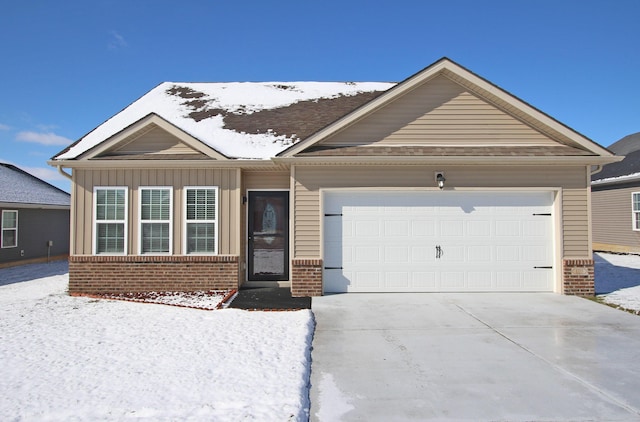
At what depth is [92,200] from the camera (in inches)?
370

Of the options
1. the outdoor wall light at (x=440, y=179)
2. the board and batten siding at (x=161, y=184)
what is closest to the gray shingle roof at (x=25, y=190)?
the board and batten siding at (x=161, y=184)

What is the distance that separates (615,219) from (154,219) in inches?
795

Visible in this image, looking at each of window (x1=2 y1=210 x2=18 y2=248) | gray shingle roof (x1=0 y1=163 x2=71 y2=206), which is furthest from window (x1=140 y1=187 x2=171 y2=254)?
window (x1=2 y1=210 x2=18 y2=248)

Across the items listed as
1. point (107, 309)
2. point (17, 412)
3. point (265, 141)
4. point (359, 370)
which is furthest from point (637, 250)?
point (17, 412)

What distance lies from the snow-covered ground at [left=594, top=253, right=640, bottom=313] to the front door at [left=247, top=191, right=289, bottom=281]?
7.28m

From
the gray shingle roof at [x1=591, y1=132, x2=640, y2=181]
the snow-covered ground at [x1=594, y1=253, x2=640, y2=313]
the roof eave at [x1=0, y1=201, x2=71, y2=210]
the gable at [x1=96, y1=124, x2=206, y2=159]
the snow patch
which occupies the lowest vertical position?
the snow patch

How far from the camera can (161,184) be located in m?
9.38

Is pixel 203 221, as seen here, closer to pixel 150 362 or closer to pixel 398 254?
pixel 398 254

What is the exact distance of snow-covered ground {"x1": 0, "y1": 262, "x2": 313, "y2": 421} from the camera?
12.2 feet

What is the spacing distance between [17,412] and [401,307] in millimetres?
5987

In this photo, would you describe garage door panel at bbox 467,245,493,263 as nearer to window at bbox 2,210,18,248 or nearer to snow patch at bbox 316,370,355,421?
snow patch at bbox 316,370,355,421

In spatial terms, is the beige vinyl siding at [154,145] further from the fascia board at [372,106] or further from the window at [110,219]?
the fascia board at [372,106]

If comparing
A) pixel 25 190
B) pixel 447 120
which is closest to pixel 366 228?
pixel 447 120

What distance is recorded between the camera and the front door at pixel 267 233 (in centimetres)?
982
